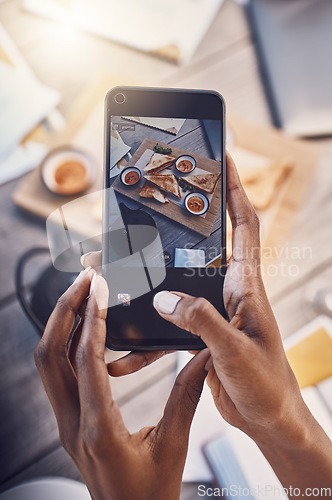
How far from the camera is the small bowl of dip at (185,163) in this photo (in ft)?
1.55

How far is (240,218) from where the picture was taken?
1.63 ft

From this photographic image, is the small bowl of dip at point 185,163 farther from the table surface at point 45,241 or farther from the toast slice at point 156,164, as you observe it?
the table surface at point 45,241

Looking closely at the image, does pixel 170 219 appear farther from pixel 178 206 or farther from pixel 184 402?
pixel 184 402

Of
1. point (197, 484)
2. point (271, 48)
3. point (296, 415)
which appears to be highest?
point (271, 48)

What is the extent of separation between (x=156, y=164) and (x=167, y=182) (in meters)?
0.03

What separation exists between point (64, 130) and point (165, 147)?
30 centimetres

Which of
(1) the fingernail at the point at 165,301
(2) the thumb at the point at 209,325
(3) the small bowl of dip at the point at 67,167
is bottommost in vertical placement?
(2) the thumb at the point at 209,325

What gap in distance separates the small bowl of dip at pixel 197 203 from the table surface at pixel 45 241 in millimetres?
277

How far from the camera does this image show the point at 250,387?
0.39 metres

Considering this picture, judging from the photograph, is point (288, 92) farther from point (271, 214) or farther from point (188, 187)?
point (188, 187)

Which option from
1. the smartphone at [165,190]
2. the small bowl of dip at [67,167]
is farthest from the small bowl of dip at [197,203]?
the small bowl of dip at [67,167]

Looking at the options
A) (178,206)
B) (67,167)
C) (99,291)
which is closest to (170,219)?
(178,206)

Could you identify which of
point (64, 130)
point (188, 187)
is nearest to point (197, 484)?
point (188, 187)

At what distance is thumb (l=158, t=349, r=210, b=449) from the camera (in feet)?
1.28
